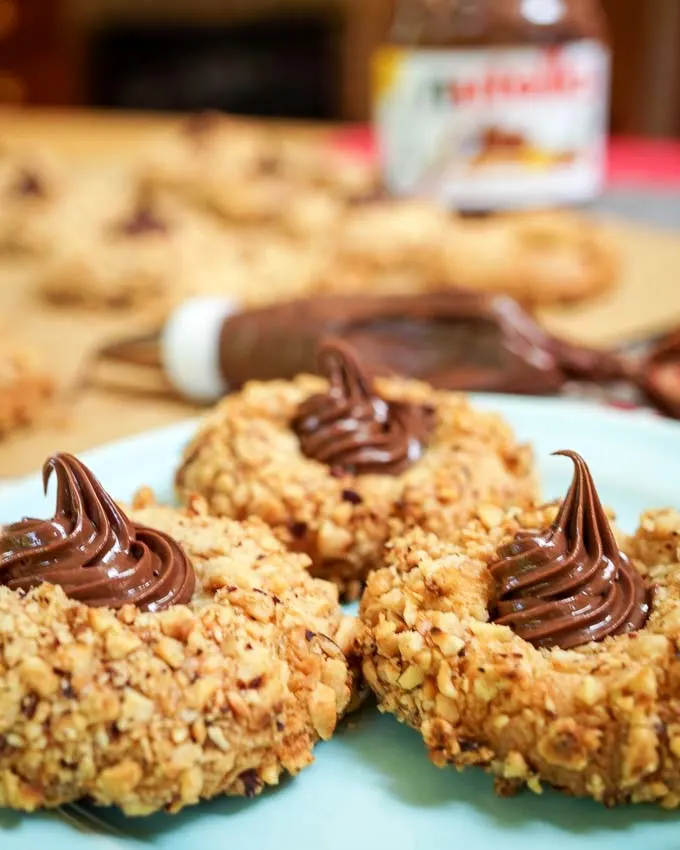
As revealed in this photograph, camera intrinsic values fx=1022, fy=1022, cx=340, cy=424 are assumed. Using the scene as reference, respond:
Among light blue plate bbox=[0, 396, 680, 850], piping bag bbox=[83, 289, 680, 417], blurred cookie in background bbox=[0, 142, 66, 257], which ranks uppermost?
piping bag bbox=[83, 289, 680, 417]

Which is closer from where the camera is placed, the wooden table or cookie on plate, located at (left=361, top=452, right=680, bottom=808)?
cookie on plate, located at (left=361, top=452, right=680, bottom=808)

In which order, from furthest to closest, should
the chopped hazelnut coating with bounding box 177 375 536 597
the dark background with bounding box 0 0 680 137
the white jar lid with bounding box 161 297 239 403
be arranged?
the dark background with bounding box 0 0 680 137
the white jar lid with bounding box 161 297 239 403
the chopped hazelnut coating with bounding box 177 375 536 597

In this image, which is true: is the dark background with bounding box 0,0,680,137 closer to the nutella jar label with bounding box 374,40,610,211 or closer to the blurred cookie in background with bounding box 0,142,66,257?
the blurred cookie in background with bounding box 0,142,66,257

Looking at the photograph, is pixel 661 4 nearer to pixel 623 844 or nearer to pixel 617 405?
pixel 617 405

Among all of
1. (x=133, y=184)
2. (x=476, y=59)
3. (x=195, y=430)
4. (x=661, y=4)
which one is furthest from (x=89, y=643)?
(x=661, y=4)

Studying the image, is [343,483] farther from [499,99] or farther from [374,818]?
[499,99]

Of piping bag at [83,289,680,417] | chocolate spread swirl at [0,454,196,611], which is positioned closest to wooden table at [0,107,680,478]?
piping bag at [83,289,680,417]

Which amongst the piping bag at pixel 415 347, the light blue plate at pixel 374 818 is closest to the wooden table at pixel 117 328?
the piping bag at pixel 415 347
